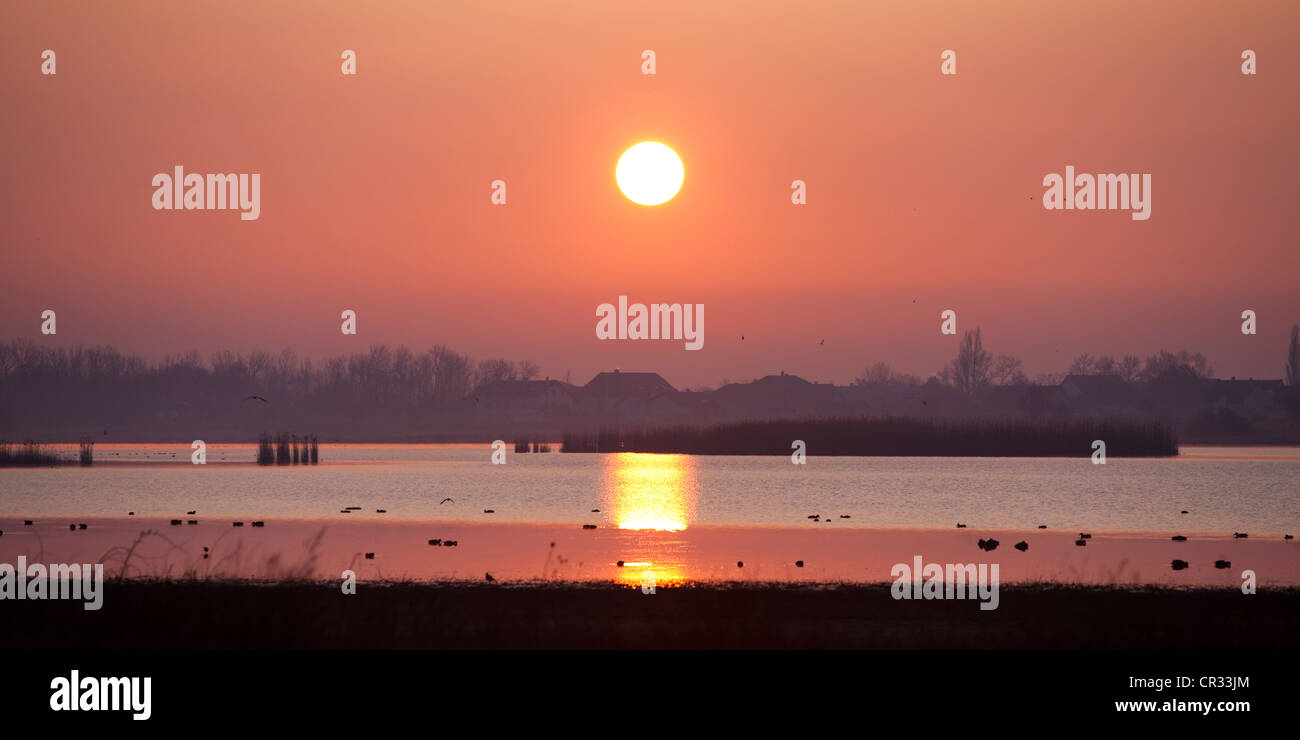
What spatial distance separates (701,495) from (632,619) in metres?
55.0

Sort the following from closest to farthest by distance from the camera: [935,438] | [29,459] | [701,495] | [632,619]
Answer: [632,619] → [701,495] → [29,459] → [935,438]

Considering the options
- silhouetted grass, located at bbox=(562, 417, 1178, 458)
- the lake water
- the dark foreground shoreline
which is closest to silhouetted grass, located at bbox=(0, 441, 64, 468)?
the lake water

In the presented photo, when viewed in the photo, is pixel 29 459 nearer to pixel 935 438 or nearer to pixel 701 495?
pixel 701 495

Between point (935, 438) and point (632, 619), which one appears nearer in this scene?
point (632, 619)

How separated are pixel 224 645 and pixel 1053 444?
98.9 m

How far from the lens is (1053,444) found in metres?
107

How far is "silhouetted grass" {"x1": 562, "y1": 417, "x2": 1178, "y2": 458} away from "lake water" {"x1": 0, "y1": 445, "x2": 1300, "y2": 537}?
215 cm

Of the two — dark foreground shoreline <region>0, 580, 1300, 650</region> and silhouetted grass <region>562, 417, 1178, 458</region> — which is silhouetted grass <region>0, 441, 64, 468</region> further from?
dark foreground shoreline <region>0, 580, 1300, 650</region>

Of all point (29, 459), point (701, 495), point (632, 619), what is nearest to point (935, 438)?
point (701, 495)

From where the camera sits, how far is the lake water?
Result: 5178 centimetres

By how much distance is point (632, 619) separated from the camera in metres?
20.2

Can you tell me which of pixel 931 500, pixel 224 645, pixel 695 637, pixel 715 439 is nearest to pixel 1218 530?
pixel 931 500

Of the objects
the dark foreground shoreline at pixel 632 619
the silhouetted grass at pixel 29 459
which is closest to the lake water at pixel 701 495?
the silhouetted grass at pixel 29 459
